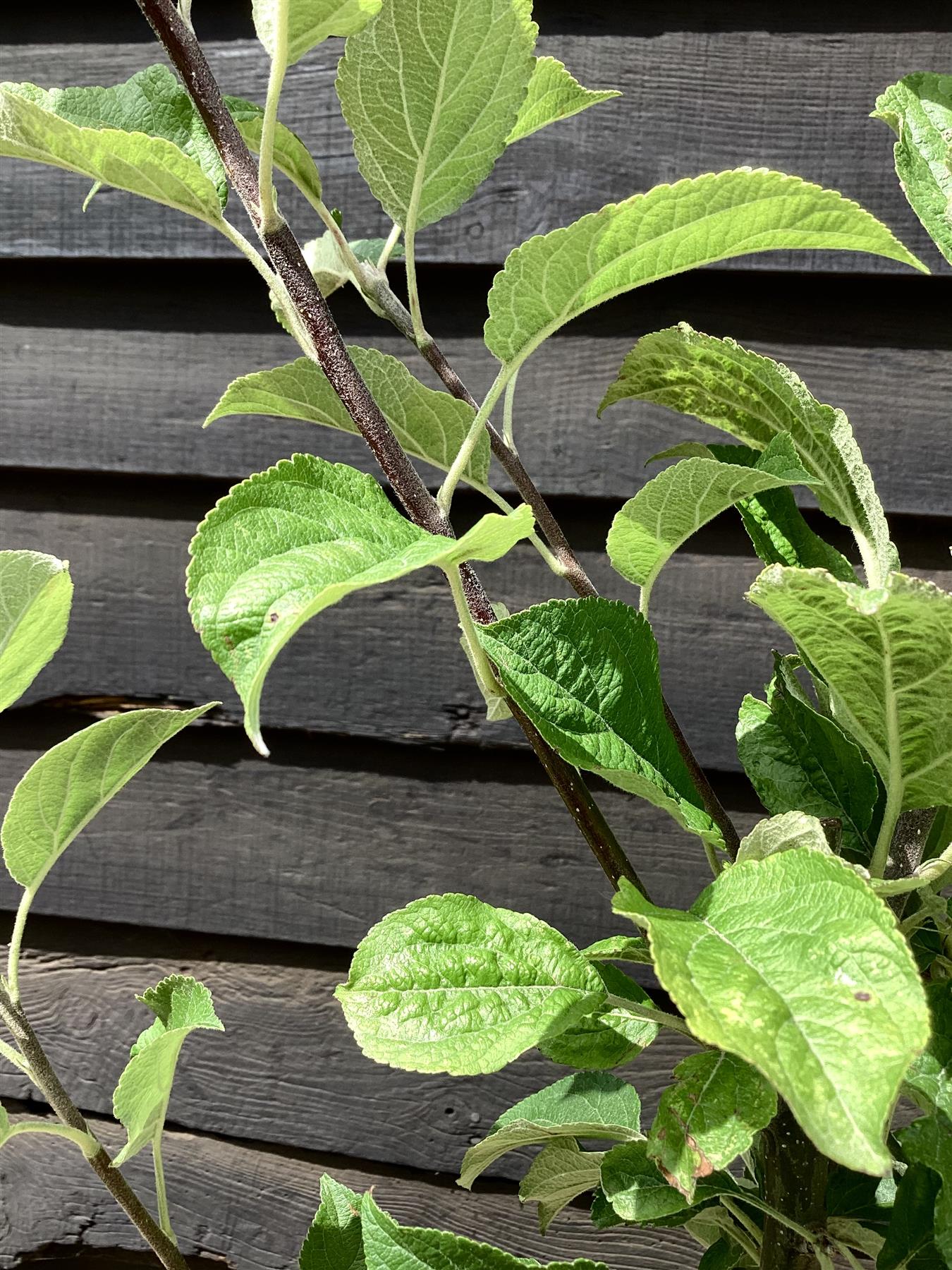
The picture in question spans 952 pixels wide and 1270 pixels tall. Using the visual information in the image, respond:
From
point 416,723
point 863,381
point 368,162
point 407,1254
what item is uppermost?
point 368,162

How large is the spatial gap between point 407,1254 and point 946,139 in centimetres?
43

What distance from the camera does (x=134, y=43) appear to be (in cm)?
88

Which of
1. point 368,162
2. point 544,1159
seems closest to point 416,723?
point 544,1159

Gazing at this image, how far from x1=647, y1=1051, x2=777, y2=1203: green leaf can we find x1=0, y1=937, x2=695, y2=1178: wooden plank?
2.09ft

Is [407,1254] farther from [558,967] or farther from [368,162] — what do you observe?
[368,162]

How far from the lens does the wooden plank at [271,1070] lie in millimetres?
Answer: 911

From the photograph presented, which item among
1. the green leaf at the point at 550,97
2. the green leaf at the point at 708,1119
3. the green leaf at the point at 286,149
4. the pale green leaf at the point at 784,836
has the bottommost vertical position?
the green leaf at the point at 708,1119

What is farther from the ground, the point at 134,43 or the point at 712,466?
the point at 134,43

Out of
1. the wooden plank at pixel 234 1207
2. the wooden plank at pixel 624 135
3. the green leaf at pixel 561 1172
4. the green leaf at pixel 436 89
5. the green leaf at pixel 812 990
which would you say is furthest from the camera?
the wooden plank at pixel 234 1207

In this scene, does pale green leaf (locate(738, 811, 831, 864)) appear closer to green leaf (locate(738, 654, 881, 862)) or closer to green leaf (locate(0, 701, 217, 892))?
green leaf (locate(738, 654, 881, 862))

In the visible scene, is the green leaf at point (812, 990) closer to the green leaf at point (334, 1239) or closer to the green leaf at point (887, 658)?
the green leaf at point (887, 658)

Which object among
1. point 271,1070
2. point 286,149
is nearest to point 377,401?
point 286,149

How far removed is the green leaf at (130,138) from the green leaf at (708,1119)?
0.31 metres

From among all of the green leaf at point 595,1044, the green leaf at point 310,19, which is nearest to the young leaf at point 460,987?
the green leaf at point 595,1044
